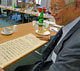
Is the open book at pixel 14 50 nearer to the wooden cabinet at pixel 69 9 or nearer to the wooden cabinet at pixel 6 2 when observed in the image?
the wooden cabinet at pixel 69 9

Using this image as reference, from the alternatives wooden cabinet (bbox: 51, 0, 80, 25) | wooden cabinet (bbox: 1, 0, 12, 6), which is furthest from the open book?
wooden cabinet (bbox: 1, 0, 12, 6)

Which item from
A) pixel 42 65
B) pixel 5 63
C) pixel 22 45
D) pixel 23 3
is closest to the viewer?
pixel 5 63

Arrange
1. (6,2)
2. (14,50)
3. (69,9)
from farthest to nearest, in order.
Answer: (6,2) → (14,50) → (69,9)

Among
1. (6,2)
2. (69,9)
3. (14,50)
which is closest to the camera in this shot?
(69,9)

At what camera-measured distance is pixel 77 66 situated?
1.60ft

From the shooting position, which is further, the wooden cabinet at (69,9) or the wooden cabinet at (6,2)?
the wooden cabinet at (6,2)

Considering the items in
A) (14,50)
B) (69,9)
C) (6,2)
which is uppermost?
(6,2)

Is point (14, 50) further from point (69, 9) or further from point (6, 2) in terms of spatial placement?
point (6, 2)

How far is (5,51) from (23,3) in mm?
4329

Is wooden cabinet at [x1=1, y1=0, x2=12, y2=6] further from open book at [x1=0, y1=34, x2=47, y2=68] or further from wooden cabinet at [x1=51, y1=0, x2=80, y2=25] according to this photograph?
wooden cabinet at [x1=51, y1=0, x2=80, y2=25]

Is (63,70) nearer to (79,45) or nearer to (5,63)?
(79,45)

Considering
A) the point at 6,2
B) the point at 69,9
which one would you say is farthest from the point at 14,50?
the point at 6,2

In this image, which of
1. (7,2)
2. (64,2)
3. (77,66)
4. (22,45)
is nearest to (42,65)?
(22,45)

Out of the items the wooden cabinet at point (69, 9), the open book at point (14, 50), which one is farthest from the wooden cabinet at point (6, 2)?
the wooden cabinet at point (69, 9)
